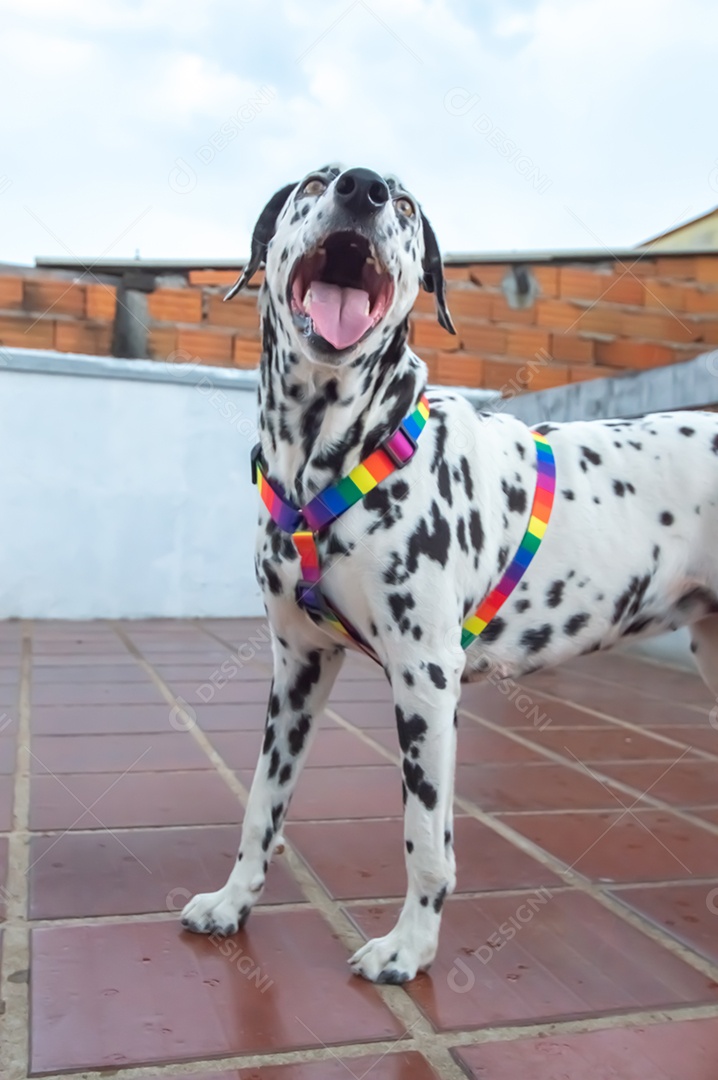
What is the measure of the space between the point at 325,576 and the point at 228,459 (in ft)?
15.6

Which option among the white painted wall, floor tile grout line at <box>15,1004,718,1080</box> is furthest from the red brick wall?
floor tile grout line at <box>15,1004,718,1080</box>

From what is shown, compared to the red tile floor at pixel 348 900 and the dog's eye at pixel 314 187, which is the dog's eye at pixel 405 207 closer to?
the dog's eye at pixel 314 187

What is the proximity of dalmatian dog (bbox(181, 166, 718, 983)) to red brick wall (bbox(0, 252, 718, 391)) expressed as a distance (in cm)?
444

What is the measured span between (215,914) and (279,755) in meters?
0.33

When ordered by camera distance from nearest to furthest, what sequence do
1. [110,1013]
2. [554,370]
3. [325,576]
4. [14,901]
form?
[110,1013], [325,576], [14,901], [554,370]

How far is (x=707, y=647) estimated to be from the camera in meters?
2.60

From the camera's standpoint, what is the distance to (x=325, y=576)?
5.93 ft

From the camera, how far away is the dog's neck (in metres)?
1.86

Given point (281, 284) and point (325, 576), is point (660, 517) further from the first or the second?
point (281, 284)

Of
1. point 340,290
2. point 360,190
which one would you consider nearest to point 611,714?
point 340,290

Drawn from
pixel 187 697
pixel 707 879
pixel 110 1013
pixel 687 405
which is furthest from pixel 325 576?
pixel 687 405

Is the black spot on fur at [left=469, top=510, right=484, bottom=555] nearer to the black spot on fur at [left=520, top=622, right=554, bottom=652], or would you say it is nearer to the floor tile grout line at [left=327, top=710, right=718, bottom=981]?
the black spot on fur at [left=520, top=622, right=554, bottom=652]

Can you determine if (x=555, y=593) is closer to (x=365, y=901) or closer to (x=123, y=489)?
(x=365, y=901)

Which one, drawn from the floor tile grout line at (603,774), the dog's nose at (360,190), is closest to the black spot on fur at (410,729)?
the dog's nose at (360,190)
